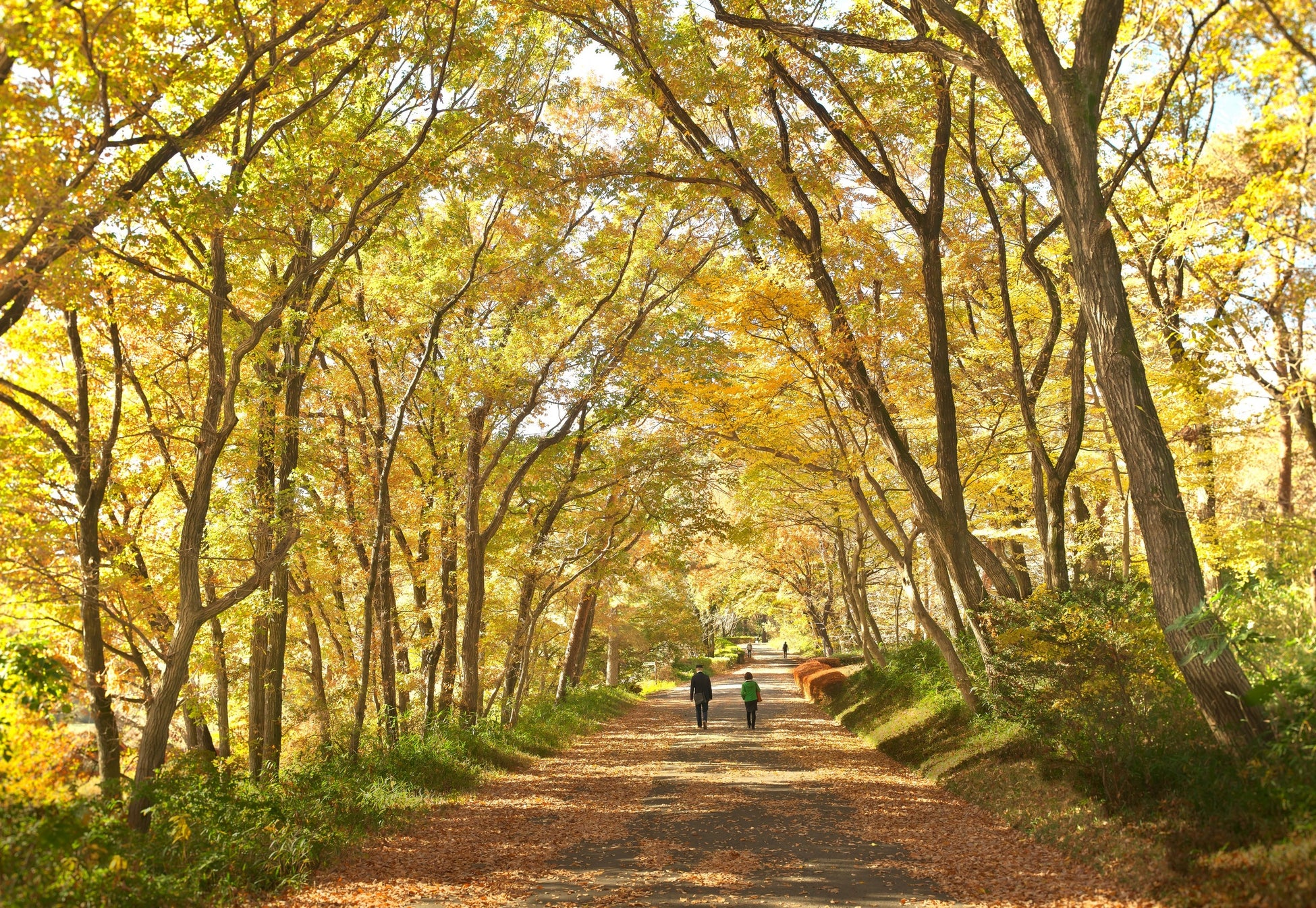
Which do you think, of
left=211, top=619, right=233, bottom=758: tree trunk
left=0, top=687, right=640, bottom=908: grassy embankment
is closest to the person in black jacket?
left=0, top=687, right=640, bottom=908: grassy embankment

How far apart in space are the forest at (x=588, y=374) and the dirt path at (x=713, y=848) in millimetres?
Answer: 806

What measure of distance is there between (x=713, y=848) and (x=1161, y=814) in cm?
381

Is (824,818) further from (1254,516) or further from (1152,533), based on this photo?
(1254,516)

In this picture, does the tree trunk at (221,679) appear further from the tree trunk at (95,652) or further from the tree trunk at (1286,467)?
the tree trunk at (1286,467)

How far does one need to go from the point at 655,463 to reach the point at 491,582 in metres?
6.58

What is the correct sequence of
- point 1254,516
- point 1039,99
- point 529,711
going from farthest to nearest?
1. point 529,711
2. point 1254,516
3. point 1039,99

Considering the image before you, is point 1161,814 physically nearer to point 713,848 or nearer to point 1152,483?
point 1152,483

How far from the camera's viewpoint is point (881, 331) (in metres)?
13.5

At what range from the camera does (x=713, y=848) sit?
8.01 metres

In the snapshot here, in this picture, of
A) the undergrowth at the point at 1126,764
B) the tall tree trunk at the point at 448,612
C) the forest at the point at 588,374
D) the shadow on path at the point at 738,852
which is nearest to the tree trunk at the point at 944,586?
the forest at the point at 588,374

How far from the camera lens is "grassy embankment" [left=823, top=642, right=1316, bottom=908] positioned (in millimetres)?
5012

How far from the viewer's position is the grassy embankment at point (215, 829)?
5062 millimetres

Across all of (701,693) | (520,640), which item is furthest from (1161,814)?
(701,693)

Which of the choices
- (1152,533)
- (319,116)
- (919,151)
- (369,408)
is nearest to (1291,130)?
(1152,533)
